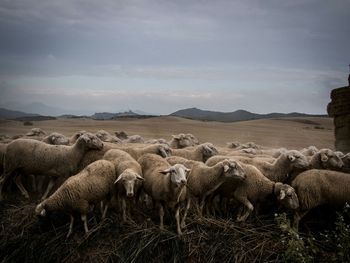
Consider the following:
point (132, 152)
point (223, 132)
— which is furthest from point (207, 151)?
point (223, 132)

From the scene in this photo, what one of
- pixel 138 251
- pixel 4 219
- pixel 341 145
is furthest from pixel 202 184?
pixel 341 145

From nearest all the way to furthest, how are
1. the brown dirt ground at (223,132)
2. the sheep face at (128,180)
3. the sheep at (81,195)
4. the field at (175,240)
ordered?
the field at (175,240)
the sheep face at (128,180)
the sheep at (81,195)
the brown dirt ground at (223,132)

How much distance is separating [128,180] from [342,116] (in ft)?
34.1

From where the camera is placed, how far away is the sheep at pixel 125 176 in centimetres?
770

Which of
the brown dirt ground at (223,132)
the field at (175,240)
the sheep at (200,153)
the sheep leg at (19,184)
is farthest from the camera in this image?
the brown dirt ground at (223,132)

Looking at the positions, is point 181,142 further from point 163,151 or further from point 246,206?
point 246,206

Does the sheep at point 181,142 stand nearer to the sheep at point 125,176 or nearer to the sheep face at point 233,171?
the sheep at point 125,176

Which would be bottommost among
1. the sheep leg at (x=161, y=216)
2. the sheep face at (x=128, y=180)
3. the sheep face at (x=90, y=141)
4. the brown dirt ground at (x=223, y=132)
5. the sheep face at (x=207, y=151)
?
the brown dirt ground at (x=223, y=132)

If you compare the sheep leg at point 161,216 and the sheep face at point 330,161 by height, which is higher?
the sheep face at point 330,161

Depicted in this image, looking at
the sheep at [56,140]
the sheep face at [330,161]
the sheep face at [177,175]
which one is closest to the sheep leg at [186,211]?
the sheep face at [177,175]

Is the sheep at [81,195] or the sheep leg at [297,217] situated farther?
the sheep at [81,195]

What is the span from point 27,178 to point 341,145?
10.9 meters

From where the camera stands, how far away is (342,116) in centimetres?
1505

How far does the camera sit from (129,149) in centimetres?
1090
